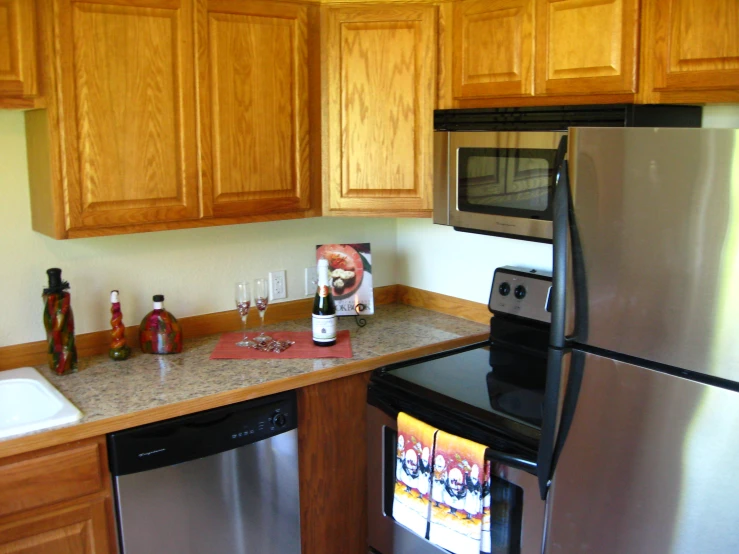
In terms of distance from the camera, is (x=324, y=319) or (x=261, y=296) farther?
(x=261, y=296)

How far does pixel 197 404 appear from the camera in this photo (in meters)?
2.09

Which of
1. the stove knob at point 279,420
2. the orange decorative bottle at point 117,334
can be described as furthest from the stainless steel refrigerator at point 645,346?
the orange decorative bottle at point 117,334

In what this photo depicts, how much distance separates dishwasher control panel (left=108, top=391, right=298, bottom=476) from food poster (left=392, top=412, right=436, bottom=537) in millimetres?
350

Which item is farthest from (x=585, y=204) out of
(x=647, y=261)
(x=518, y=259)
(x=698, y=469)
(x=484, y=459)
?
(x=518, y=259)

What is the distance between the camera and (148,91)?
2180 mm

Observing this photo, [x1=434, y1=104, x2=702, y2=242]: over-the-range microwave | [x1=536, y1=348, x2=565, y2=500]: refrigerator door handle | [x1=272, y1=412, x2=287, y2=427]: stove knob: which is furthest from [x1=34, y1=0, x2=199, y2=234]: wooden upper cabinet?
[x1=536, y1=348, x2=565, y2=500]: refrigerator door handle

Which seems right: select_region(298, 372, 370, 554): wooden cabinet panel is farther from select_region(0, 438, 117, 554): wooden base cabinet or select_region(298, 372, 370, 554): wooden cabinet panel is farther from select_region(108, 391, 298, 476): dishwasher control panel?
select_region(0, 438, 117, 554): wooden base cabinet

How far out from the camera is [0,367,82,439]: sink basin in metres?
2.06

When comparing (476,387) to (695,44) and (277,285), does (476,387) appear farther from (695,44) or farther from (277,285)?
(695,44)

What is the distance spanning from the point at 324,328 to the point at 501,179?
29.1 inches

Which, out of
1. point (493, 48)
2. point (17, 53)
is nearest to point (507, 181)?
point (493, 48)

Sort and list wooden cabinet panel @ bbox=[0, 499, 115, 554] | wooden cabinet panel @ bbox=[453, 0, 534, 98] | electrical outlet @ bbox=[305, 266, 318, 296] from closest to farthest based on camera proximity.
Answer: wooden cabinet panel @ bbox=[0, 499, 115, 554]
wooden cabinet panel @ bbox=[453, 0, 534, 98]
electrical outlet @ bbox=[305, 266, 318, 296]

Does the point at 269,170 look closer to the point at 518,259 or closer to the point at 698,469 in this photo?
the point at 518,259

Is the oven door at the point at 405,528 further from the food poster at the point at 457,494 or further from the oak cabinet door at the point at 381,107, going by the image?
the oak cabinet door at the point at 381,107
